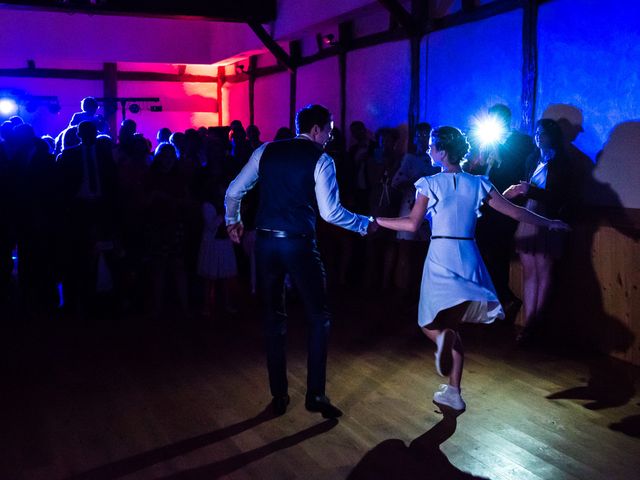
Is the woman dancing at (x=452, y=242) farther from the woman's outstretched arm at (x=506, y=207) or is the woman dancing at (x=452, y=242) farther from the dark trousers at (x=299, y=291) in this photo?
the dark trousers at (x=299, y=291)

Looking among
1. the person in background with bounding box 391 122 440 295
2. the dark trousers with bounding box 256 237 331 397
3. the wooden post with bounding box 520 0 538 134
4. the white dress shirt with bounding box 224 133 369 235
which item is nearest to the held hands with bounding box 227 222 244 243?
the white dress shirt with bounding box 224 133 369 235

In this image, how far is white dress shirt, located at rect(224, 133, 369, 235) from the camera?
3658mm

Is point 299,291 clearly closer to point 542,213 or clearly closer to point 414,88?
point 542,213

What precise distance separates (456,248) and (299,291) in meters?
0.86

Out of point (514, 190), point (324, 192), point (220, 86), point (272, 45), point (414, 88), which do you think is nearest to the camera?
point (324, 192)

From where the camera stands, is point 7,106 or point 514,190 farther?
point 7,106

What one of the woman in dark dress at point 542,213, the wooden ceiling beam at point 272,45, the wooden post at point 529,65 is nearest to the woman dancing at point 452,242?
the woman in dark dress at point 542,213

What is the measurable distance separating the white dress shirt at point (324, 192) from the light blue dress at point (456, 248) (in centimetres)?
40

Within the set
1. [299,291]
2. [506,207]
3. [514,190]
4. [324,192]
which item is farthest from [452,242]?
[514,190]

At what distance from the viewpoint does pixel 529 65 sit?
6.23 metres

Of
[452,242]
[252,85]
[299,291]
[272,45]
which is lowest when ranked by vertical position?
[299,291]

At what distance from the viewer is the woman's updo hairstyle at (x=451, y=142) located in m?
3.80

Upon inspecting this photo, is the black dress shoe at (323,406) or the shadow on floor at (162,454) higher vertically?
the black dress shoe at (323,406)

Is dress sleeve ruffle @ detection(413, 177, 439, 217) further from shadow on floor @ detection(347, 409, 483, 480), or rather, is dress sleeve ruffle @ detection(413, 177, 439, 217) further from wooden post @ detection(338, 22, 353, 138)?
wooden post @ detection(338, 22, 353, 138)
